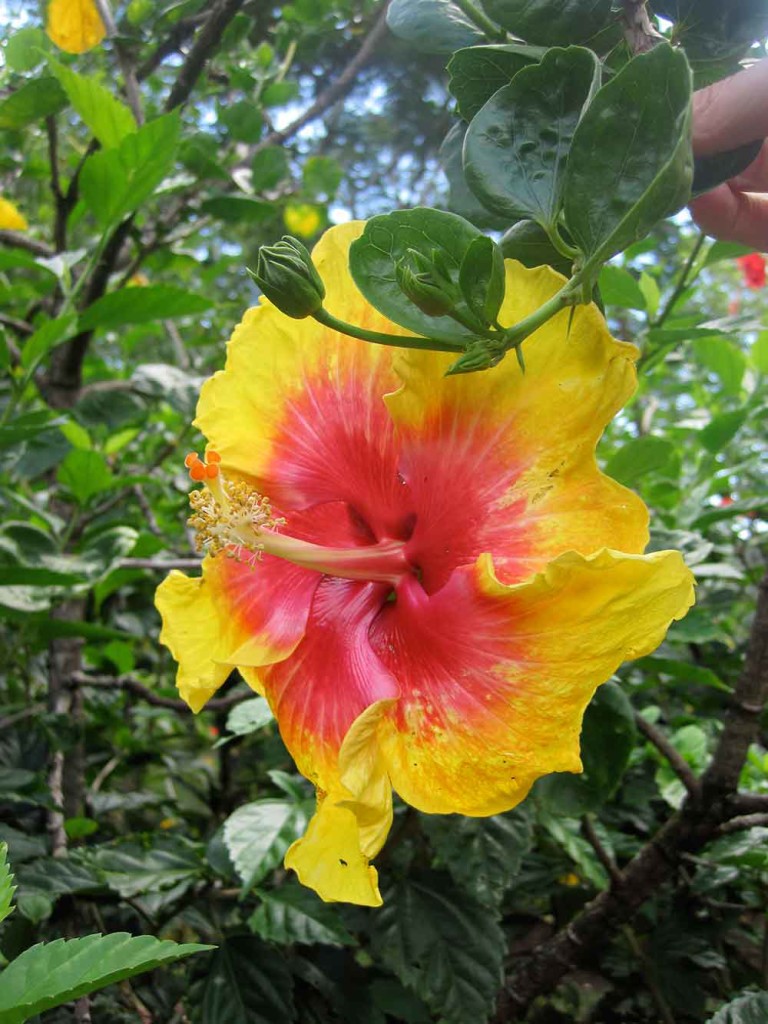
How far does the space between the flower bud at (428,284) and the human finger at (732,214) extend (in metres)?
0.31

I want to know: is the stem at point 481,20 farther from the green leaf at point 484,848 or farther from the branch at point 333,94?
the branch at point 333,94

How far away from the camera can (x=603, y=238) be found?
519 millimetres

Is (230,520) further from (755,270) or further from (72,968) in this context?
(755,270)

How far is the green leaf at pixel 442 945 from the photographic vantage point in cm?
89

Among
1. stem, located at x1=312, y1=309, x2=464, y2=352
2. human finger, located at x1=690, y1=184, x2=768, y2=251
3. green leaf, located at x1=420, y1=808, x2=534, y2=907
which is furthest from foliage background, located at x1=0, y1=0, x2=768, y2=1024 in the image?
stem, located at x1=312, y1=309, x2=464, y2=352

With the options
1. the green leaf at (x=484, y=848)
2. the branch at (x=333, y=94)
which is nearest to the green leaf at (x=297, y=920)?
the green leaf at (x=484, y=848)

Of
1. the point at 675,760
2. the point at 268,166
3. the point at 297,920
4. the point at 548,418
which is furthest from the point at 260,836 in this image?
the point at 268,166

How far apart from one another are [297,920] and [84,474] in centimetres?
82

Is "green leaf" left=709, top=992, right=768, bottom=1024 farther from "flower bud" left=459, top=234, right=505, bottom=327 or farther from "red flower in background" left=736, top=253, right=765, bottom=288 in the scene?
"red flower in background" left=736, top=253, right=765, bottom=288

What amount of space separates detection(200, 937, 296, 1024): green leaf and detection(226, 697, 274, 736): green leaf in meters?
0.26

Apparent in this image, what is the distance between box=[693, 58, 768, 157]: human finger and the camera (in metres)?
0.57

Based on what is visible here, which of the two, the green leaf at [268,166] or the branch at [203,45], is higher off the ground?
the branch at [203,45]

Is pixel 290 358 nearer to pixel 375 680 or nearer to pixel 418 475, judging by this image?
pixel 418 475

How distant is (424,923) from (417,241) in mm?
795
